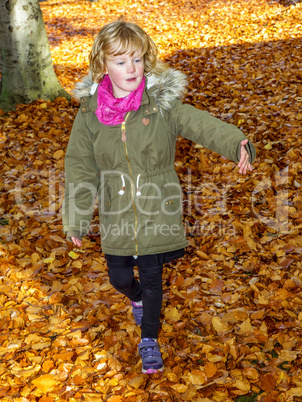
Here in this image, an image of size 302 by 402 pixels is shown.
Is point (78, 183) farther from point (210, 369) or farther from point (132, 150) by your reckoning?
point (210, 369)

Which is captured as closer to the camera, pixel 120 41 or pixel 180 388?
pixel 120 41

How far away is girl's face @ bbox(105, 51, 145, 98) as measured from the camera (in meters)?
2.42

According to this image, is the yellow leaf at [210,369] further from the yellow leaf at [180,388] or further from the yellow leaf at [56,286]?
the yellow leaf at [56,286]

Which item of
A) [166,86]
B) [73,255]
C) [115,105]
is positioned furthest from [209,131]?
[73,255]

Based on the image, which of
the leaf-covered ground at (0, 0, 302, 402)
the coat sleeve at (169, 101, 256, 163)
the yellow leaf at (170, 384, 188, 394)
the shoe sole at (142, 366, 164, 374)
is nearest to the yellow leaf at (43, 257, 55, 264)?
the leaf-covered ground at (0, 0, 302, 402)

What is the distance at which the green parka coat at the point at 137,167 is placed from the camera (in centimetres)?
248

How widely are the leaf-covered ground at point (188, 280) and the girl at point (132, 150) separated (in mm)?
574

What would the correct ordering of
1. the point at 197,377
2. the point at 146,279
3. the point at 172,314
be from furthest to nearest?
the point at 172,314, the point at 197,377, the point at 146,279

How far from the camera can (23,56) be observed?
254 inches

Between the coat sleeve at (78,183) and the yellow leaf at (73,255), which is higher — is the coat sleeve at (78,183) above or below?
above

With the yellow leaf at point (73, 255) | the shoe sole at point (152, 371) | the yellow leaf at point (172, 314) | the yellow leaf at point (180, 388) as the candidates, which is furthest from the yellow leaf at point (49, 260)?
the yellow leaf at point (180, 388)

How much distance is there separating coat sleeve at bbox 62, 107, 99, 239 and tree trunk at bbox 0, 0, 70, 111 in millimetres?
4379

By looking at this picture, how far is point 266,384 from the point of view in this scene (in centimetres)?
267

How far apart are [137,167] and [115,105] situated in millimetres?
385
